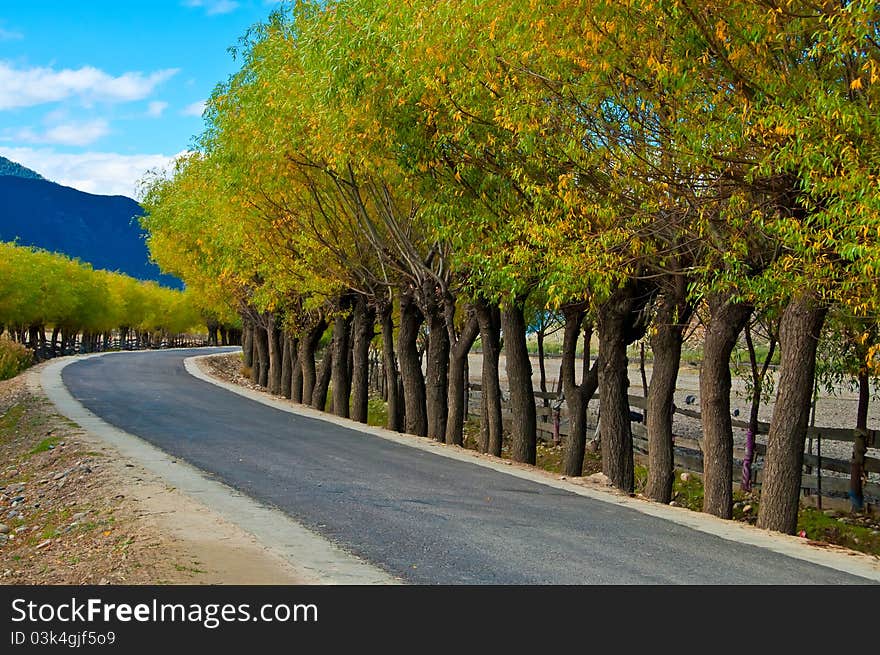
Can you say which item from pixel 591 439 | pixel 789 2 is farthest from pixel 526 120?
pixel 591 439

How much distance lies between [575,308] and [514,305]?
5.21 feet

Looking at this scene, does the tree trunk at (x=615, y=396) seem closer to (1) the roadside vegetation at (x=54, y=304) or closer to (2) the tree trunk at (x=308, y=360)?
(2) the tree trunk at (x=308, y=360)

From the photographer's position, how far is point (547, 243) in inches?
523

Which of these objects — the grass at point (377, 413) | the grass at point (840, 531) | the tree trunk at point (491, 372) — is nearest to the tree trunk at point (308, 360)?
the grass at point (377, 413)

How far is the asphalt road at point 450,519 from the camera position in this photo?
8.51 meters

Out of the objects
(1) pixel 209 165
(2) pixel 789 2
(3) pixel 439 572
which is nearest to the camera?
(3) pixel 439 572

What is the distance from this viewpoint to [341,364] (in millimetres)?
34031

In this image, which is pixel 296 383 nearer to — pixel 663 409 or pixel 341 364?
pixel 341 364

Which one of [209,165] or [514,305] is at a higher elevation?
[209,165]

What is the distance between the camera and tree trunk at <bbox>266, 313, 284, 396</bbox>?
43.4m

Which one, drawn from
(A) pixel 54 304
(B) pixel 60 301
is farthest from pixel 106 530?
(B) pixel 60 301

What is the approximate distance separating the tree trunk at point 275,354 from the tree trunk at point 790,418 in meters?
31.6

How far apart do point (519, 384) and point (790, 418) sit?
27.4 ft
